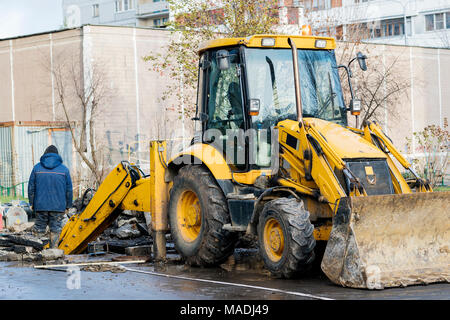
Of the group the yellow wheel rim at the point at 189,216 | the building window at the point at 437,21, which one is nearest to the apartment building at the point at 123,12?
the building window at the point at 437,21

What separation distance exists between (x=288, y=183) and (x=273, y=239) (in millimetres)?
895

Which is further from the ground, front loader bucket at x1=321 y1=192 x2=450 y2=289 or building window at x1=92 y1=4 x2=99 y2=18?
building window at x1=92 y1=4 x2=99 y2=18

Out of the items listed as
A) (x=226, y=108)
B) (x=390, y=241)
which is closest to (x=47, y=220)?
(x=226, y=108)

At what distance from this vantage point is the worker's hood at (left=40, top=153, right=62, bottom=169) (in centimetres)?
1335

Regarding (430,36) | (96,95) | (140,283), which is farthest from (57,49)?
(430,36)

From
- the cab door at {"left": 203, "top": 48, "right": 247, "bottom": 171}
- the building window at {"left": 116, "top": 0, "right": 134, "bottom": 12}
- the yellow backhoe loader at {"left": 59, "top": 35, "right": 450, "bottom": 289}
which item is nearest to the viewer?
the yellow backhoe loader at {"left": 59, "top": 35, "right": 450, "bottom": 289}

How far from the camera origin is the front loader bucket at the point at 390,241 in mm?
8742

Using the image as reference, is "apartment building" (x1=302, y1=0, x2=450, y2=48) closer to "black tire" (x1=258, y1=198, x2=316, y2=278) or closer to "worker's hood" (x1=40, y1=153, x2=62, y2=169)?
"worker's hood" (x1=40, y1=153, x2=62, y2=169)

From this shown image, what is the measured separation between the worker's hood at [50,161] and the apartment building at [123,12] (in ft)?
176

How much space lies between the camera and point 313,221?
9.80m

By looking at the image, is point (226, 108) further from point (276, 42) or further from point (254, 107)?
point (276, 42)

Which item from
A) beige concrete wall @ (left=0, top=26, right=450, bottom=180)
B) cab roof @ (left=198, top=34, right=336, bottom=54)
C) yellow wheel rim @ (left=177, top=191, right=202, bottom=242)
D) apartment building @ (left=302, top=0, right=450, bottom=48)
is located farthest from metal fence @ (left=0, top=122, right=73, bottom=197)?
apartment building @ (left=302, top=0, right=450, bottom=48)

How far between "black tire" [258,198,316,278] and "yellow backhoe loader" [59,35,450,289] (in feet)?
0.05
